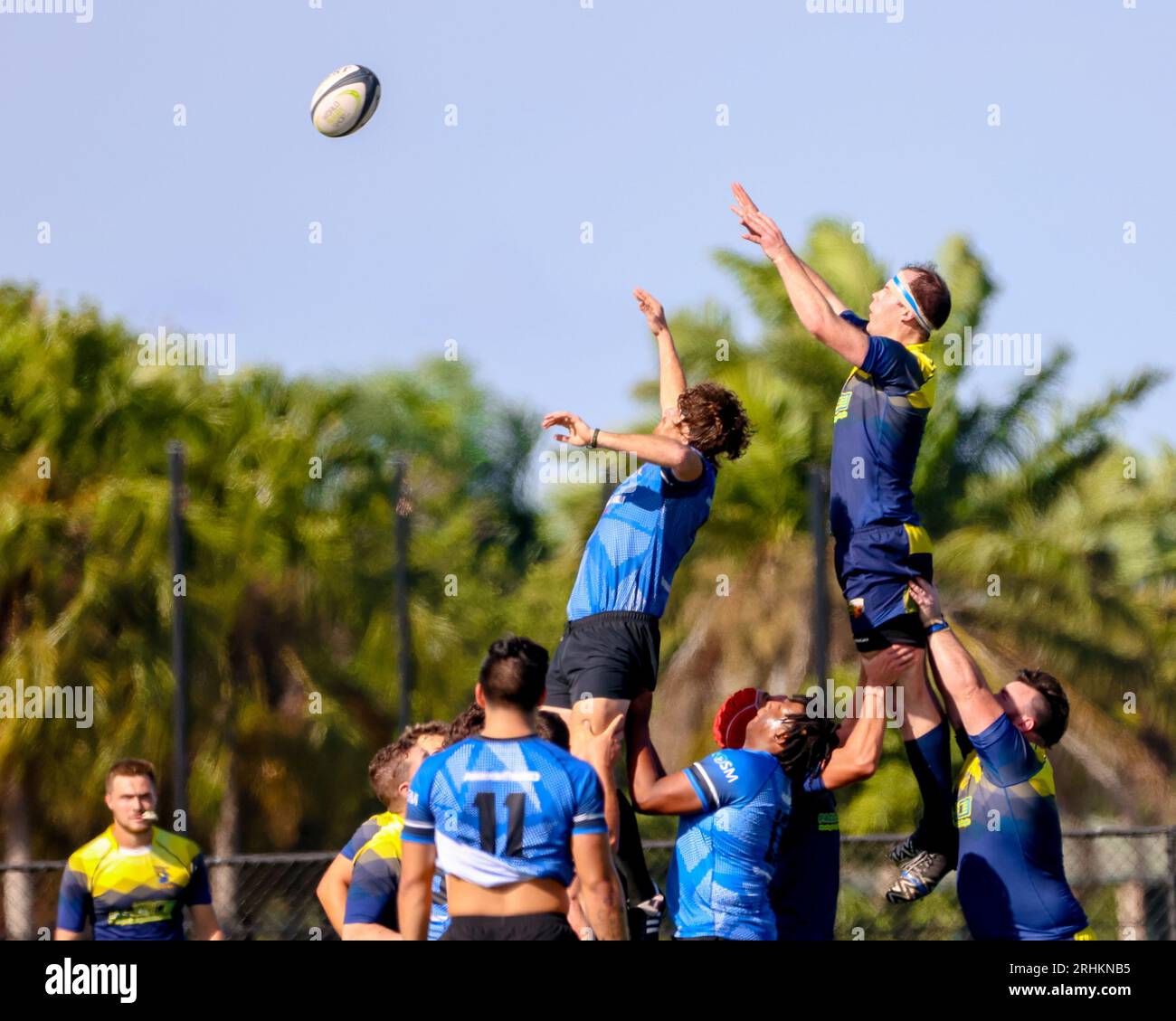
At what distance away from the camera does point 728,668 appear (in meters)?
25.7

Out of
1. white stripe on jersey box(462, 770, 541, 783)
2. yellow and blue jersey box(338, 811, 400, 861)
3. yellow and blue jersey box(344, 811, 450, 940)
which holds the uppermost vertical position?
white stripe on jersey box(462, 770, 541, 783)

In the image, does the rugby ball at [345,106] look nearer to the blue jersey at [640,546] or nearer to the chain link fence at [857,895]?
the blue jersey at [640,546]

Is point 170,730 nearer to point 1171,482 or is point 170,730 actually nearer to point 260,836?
point 260,836

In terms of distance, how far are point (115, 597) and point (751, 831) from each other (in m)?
18.7

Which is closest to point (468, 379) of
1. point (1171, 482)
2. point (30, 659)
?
point (1171, 482)

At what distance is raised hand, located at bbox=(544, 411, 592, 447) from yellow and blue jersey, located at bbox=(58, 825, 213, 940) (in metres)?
3.76

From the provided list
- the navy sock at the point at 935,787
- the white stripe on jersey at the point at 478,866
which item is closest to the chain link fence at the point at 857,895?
the navy sock at the point at 935,787

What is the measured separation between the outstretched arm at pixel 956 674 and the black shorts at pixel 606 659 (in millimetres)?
1218

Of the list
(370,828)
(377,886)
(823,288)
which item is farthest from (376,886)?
(823,288)

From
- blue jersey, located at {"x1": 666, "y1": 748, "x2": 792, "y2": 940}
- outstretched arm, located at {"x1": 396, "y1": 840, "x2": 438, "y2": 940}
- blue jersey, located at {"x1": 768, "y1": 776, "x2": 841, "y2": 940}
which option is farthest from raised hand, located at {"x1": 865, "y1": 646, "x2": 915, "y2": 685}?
outstretched arm, located at {"x1": 396, "y1": 840, "x2": 438, "y2": 940}

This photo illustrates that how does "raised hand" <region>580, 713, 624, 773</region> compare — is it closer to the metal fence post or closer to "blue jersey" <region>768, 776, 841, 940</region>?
"blue jersey" <region>768, 776, 841, 940</region>

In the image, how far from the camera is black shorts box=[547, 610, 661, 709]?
7.30 m

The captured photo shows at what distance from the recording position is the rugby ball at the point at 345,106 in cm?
1109

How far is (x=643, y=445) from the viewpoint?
23.0ft
